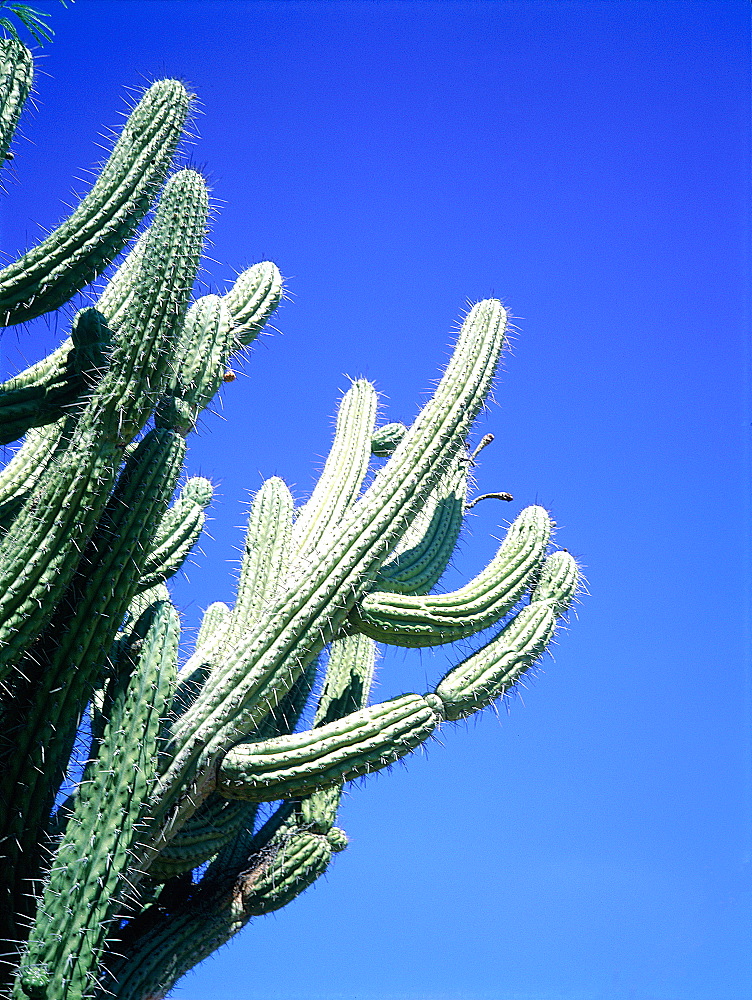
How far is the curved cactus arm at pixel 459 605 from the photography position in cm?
519

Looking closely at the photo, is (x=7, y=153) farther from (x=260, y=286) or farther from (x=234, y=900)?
(x=234, y=900)

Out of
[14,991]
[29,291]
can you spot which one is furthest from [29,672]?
[29,291]

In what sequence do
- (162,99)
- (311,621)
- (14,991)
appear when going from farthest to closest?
(311,621) → (162,99) → (14,991)

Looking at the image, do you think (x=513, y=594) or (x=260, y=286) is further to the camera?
(x=260, y=286)

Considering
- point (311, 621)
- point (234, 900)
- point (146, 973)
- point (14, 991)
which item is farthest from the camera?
point (234, 900)

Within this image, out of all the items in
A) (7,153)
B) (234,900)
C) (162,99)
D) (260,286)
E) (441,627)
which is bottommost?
(234,900)

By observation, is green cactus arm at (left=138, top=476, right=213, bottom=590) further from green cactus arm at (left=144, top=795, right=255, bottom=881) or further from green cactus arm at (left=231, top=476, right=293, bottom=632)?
green cactus arm at (left=144, top=795, right=255, bottom=881)

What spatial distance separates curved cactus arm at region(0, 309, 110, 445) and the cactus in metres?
0.01

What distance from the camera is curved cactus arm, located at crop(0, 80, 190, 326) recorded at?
4.08 metres

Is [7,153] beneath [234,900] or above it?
above

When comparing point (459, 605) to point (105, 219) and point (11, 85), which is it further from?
point (11, 85)

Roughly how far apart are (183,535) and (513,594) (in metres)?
1.83

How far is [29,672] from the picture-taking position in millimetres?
4266

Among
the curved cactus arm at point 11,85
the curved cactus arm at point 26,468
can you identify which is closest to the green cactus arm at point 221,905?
the curved cactus arm at point 26,468
